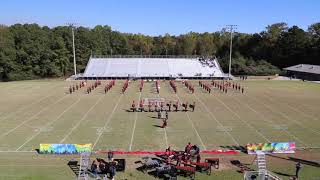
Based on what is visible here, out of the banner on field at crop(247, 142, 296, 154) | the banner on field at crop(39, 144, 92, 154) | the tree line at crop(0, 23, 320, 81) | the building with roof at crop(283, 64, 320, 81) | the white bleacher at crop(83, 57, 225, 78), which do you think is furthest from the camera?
the tree line at crop(0, 23, 320, 81)

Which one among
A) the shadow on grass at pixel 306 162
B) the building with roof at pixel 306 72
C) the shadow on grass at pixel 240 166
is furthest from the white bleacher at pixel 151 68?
the shadow on grass at pixel 240 166

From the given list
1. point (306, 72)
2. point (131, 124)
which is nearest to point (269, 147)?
point (131, 124)

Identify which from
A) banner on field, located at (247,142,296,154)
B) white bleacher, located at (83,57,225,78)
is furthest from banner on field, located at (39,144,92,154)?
white bleacher, located at (83,57,225,78)

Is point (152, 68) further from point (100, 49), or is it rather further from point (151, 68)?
point (100, 49)

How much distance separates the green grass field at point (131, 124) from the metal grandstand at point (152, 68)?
A: 23.3 m

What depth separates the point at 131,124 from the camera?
3189 centimetres

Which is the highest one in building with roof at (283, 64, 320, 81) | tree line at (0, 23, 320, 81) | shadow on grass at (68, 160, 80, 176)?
tree line at (0, 23, 320, 81)

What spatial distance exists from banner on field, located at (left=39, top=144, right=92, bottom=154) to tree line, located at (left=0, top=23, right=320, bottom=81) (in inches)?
2304

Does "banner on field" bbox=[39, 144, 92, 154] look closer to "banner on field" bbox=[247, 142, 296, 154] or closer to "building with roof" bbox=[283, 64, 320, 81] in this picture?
"banner on field" bbox=[247, 142, 296, 154]

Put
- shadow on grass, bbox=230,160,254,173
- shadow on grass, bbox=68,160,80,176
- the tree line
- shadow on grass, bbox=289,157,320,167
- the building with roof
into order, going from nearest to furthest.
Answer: shadow on grass, bbox=68,160,80,176 → shadow on grass, bbox=230,160,254,173 → shadow on grass, bbox=289,157,320,167 → the building with roof → the tree line

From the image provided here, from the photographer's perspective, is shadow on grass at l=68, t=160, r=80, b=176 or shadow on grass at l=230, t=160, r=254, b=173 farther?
shadow on grass at l=230, t=160, r=254, b=173

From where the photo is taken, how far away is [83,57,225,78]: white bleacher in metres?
73.1

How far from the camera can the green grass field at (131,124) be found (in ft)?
77.8

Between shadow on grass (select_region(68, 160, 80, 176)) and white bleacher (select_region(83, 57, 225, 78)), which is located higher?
white bleacher (select_region(83, 57, 225, 78))
